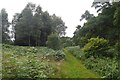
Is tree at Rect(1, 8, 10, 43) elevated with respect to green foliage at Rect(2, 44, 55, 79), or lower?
elevated

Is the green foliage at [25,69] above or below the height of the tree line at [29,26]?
below

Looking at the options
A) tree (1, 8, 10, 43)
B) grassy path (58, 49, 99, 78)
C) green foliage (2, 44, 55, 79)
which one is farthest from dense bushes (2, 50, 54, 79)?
tree (1, 8, 10, 43)

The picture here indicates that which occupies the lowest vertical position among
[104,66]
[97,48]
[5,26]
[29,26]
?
[104,66]

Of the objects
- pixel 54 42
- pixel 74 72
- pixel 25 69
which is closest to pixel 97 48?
pixel 54 42

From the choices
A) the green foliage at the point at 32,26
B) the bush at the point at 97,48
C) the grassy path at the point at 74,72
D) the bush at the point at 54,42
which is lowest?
the grassy path at the point at 74,72

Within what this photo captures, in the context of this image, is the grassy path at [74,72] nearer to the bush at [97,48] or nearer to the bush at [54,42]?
the bush at [97,48]

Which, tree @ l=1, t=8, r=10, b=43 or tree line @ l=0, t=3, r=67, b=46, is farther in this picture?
tree @ l=1, t=8, r=10, b=43

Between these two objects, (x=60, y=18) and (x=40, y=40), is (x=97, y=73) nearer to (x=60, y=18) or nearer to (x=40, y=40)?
(x=40, y=40)

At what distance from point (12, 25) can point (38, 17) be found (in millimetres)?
3047

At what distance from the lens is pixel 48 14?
88.2 feet

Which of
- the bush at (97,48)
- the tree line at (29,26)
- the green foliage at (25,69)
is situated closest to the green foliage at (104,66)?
the bush at (97,48)

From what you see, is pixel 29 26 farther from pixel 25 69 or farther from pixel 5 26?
pixel 25 69

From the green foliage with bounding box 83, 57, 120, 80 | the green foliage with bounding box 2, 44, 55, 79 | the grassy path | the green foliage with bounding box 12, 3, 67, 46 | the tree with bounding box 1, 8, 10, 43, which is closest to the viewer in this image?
the green foliage with bounding box 2, 44, 55, 79

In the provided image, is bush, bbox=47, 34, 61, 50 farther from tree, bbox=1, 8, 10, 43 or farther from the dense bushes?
the dense bushes
